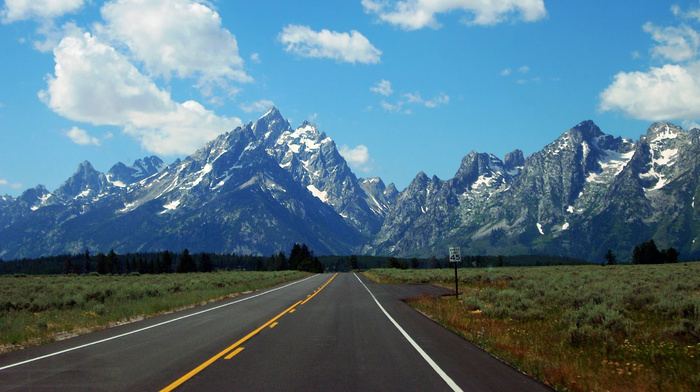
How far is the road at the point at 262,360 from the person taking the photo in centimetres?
817

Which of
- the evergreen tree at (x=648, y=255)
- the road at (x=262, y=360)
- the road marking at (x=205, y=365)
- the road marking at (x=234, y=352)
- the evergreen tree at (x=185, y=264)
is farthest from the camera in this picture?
the evergreen tree at (x=185, y=264)

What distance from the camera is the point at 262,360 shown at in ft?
33.5

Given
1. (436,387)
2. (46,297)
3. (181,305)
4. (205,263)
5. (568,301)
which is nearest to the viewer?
(436,387)

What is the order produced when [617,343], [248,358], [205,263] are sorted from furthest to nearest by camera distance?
1. [205,263]
2. [617,343]
3. [248,358]

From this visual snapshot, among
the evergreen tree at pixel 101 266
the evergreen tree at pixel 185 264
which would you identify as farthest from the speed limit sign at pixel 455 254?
the evergreen tree at pixel 101 266

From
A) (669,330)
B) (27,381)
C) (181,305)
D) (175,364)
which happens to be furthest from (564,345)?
(181,305)

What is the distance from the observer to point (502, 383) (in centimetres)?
841

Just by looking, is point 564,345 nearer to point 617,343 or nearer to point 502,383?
point 617,343

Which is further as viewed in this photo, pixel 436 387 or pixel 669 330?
pixel 669 330

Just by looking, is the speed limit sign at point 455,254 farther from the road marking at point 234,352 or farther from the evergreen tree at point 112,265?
the evergreen tree at point 112,265

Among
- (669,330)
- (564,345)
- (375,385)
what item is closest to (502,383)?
(375,385)

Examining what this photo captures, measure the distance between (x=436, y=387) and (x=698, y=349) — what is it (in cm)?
631

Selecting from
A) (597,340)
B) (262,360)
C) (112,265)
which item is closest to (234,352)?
(262,360)

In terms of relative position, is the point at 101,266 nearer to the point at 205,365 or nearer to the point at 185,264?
the point at 185,264
